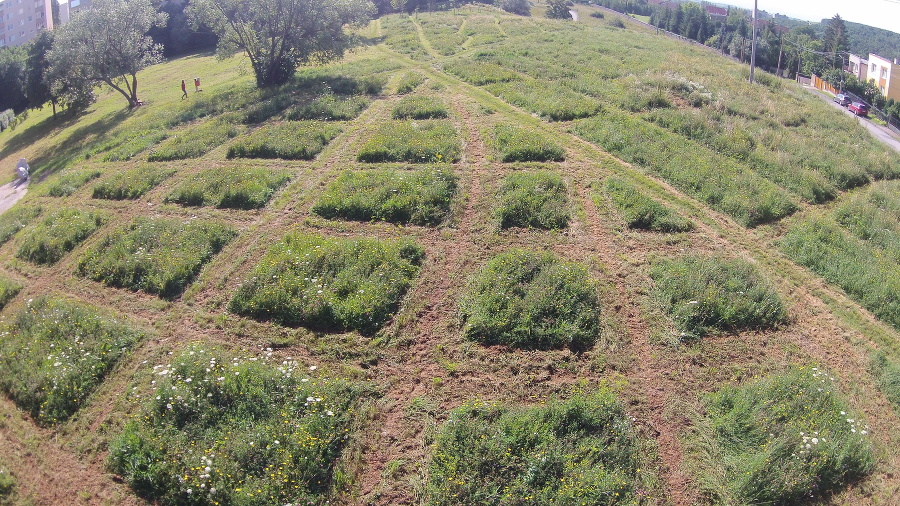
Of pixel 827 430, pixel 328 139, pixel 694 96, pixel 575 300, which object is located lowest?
pixel 827 430

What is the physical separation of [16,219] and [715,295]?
67.0ft

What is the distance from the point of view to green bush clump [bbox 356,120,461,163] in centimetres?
1814

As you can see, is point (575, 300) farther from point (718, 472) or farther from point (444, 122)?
point (444, 122)

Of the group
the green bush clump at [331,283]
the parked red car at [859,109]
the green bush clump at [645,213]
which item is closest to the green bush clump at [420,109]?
the green bush clump at [645,213]

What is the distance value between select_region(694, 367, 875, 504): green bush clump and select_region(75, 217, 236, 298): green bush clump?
11394mm

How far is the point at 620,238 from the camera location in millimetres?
13422

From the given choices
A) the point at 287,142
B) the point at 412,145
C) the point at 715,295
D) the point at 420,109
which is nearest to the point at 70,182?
the point at 287,142

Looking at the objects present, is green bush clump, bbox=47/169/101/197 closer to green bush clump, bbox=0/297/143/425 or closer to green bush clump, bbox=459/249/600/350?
green bush clump, bbox=0/297/143/425

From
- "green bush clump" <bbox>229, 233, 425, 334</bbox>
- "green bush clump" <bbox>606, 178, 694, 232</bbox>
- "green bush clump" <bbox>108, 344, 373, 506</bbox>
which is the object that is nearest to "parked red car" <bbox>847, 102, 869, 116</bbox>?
"green bush clump" <bbox>606, 178, 694, 232</bbox>

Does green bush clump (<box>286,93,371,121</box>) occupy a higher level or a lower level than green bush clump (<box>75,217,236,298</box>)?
higher

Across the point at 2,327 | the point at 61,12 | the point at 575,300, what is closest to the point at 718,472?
the point at 575,300

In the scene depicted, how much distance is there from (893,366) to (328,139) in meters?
17.7

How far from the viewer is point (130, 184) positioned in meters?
17.8

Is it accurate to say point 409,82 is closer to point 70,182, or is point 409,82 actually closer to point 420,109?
point 420,109
